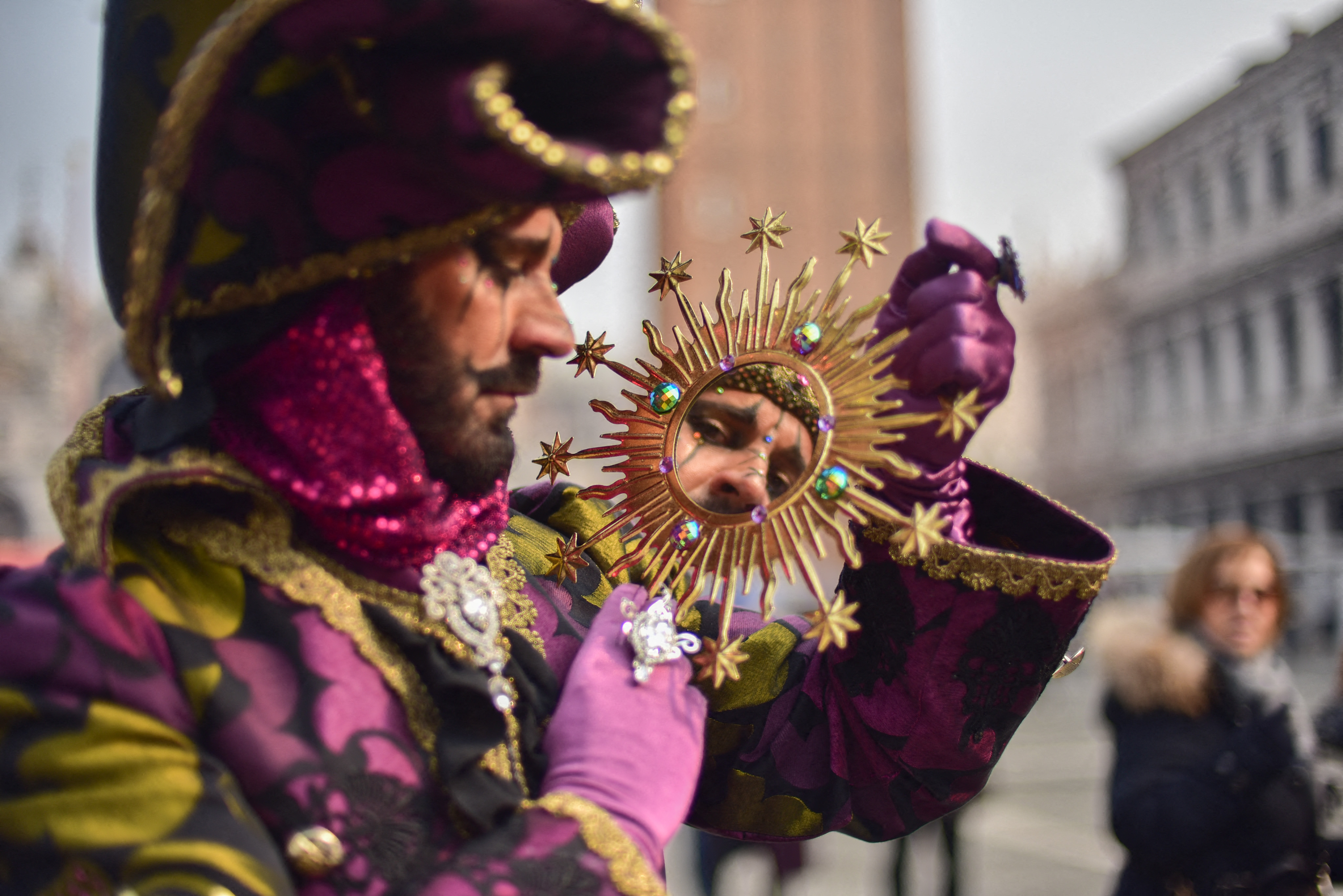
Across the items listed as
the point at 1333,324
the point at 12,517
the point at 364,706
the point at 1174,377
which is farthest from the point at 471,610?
the point at 12,517

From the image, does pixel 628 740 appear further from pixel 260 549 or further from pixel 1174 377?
pixel 1174 377

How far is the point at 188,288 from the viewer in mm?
1162

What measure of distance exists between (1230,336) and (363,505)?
2695cm

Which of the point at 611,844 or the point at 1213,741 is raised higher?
the point at 611,844

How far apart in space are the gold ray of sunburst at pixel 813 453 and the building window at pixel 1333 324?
22.2 meters

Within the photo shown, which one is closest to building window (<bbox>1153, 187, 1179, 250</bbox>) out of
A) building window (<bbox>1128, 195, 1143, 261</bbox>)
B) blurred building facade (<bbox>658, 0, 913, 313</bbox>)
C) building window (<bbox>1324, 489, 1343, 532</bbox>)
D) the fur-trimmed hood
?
building window (<bbox>1128, 195, 1143, 261</bbox>)

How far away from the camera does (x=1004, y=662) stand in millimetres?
1471

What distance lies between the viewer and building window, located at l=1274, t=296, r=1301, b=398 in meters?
22.4

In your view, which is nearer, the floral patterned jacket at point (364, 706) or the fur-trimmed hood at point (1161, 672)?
the floral patterned jacket at point (364, 706)

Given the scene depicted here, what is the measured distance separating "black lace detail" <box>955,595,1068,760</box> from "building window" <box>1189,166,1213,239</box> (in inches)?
1014

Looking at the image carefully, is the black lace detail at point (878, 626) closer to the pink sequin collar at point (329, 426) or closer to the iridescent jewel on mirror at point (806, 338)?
the iridescent jewel on mirror at point (806, 338)

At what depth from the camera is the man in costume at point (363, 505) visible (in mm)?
1058

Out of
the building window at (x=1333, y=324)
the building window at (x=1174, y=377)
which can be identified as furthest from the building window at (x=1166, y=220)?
the building window at (x=1333, y=324)

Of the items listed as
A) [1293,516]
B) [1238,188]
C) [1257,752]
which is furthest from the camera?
[1293,516]
